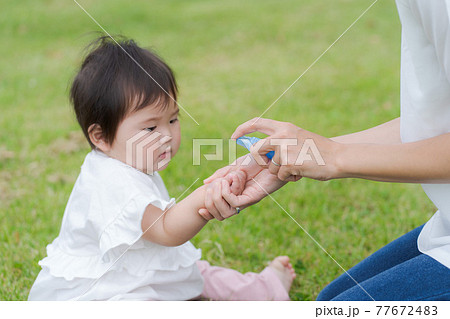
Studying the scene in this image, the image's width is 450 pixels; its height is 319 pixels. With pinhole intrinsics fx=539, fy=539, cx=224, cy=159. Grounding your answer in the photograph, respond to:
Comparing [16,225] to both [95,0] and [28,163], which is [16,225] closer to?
[28,163]

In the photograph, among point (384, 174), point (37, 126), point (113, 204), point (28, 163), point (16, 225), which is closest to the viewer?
point (384, 174)

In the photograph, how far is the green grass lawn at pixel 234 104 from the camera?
2.12 meters

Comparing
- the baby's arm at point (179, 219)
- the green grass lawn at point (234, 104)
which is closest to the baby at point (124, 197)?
the baby's arm at point (179, 219)

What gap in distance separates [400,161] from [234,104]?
2557 millimetres

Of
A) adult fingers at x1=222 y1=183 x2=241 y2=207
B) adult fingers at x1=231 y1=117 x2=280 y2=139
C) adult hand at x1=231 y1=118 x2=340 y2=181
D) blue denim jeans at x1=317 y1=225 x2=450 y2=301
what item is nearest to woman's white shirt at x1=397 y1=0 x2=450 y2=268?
blue denim jeans at x1=317 y1=225 x2=450 y2=301

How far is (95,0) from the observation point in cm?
707

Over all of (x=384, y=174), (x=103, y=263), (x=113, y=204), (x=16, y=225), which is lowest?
(x=16, y=225)

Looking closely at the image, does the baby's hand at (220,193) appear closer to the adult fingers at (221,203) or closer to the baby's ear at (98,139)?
the adult fingers at (221,203)

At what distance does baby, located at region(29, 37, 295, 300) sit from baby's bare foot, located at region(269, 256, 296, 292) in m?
0.36

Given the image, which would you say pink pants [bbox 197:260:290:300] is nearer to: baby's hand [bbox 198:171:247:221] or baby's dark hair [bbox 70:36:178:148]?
baby's hand [bbox 198:171:247:221]

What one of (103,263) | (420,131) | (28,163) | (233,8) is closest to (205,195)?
(103,263)

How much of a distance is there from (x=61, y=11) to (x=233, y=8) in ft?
6.86

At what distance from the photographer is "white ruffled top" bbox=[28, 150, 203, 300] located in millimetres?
1457

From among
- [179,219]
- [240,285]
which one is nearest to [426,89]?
[179,219]
